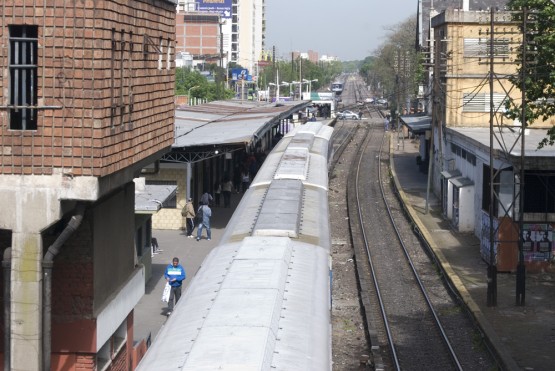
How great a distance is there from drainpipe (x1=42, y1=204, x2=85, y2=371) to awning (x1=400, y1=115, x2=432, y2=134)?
108ft

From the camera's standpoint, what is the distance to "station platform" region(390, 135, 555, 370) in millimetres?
16234

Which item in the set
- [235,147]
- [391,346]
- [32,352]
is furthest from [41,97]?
[235,147]

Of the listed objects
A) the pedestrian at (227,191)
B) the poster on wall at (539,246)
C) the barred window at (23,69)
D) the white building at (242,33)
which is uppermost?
the white building at (242,33)

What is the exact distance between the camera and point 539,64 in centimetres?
2077

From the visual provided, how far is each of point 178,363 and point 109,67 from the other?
3.48m

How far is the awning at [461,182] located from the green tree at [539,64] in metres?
7.44

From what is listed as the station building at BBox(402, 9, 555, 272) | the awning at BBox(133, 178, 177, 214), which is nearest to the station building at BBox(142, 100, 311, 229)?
the awning at BBox(133, 178, 177, 214)

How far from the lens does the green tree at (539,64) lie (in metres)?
18.9

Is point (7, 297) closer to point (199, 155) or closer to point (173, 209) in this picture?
point (199, 155)

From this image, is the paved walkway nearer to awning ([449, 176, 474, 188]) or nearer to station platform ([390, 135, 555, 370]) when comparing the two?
station platform ([390, 135, 555, 370])

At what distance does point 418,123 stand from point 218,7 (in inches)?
3755

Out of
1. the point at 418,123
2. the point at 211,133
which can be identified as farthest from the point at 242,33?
the point at 211,133

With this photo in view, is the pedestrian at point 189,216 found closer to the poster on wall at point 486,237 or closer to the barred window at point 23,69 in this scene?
the poster on wall at point 486,237

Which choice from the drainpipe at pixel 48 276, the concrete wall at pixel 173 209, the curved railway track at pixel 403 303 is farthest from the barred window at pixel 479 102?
the drainpipe at pixel 48 276
